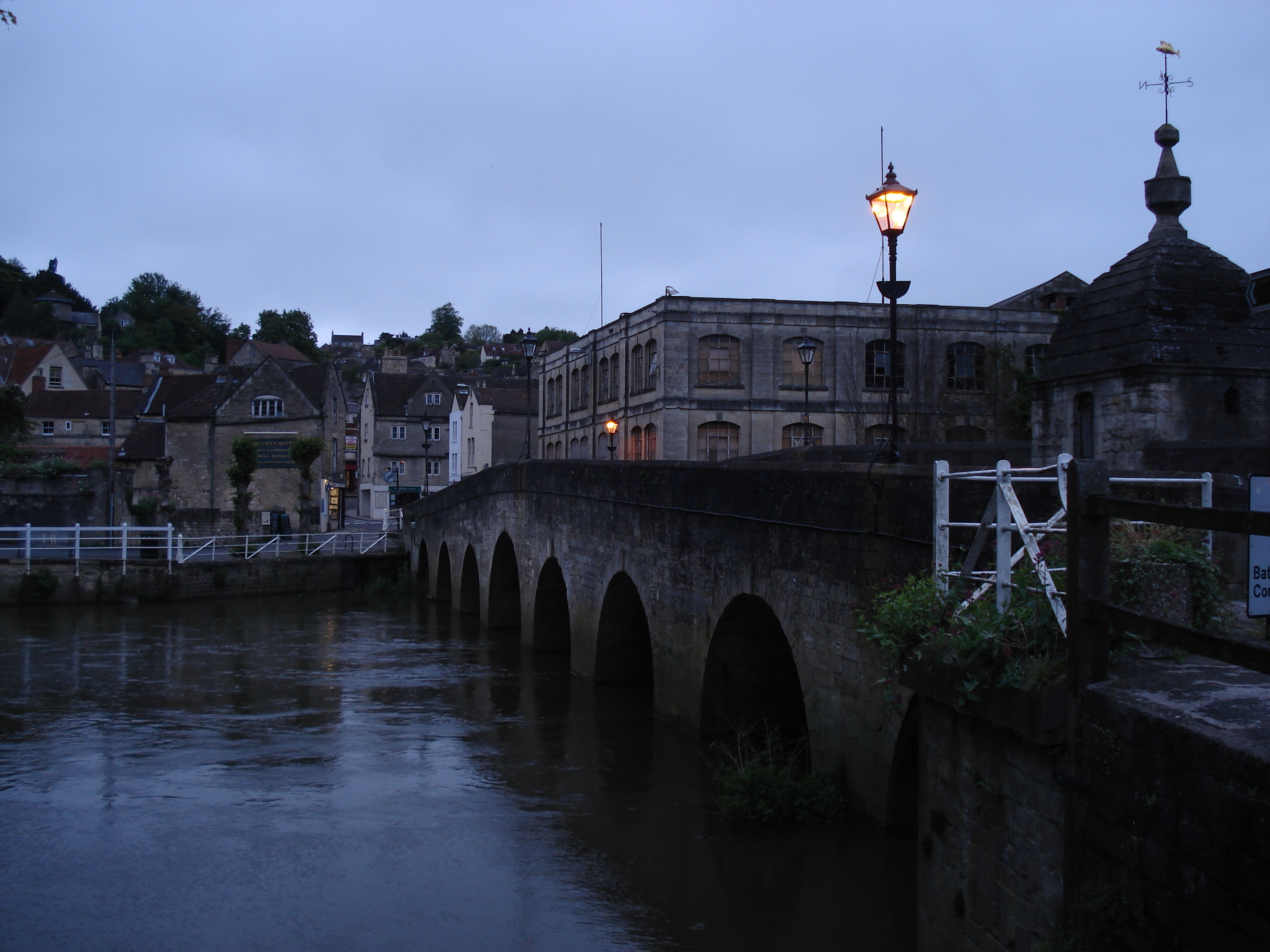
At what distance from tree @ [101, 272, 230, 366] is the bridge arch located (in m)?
104

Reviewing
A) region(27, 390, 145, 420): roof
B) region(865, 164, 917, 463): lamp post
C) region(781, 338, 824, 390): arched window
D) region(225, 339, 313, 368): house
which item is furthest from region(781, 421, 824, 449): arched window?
region(27, 390, 145, 420): roof

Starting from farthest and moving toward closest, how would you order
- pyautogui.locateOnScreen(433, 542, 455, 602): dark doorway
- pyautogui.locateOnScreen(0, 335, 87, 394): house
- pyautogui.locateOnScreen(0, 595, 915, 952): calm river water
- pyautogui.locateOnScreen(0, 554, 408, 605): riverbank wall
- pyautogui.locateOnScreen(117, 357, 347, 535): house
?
pyautogui.locateOnScreen(0, 335, 87, 394): house
pyautogui.locateOnScreen(117, 357, 347, 535): house
pyautogui.locateOnScreen(433, 542, 455, 602): dark doorway
pyautogui.locateOnScreen(0, 554, 408, 605): riverbank wall
pyautogui.locateOnScreen(0, 595, 915, 952): calm river water

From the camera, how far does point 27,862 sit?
10.1 m

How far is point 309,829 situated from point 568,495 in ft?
29.3

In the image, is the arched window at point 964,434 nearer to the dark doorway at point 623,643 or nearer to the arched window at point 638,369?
the arched window at point 638,369

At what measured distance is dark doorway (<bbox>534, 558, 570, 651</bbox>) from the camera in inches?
858

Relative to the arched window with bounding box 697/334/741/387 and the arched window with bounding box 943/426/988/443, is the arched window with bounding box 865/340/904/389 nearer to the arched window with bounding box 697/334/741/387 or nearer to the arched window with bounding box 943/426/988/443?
the arched window with bounding box 943/426/988/443

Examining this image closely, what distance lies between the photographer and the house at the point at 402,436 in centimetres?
6084

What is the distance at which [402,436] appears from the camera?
61.7 m

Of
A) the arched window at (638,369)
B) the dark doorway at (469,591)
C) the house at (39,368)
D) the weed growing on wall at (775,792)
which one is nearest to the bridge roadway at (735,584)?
the weed growing on wall at (775,792)

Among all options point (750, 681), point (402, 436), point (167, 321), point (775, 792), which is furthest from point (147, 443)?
point (167, 321)

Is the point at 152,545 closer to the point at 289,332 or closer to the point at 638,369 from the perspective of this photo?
the point at 638,369

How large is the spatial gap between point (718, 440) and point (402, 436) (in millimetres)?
31617

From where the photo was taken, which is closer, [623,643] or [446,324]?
[623,643]
